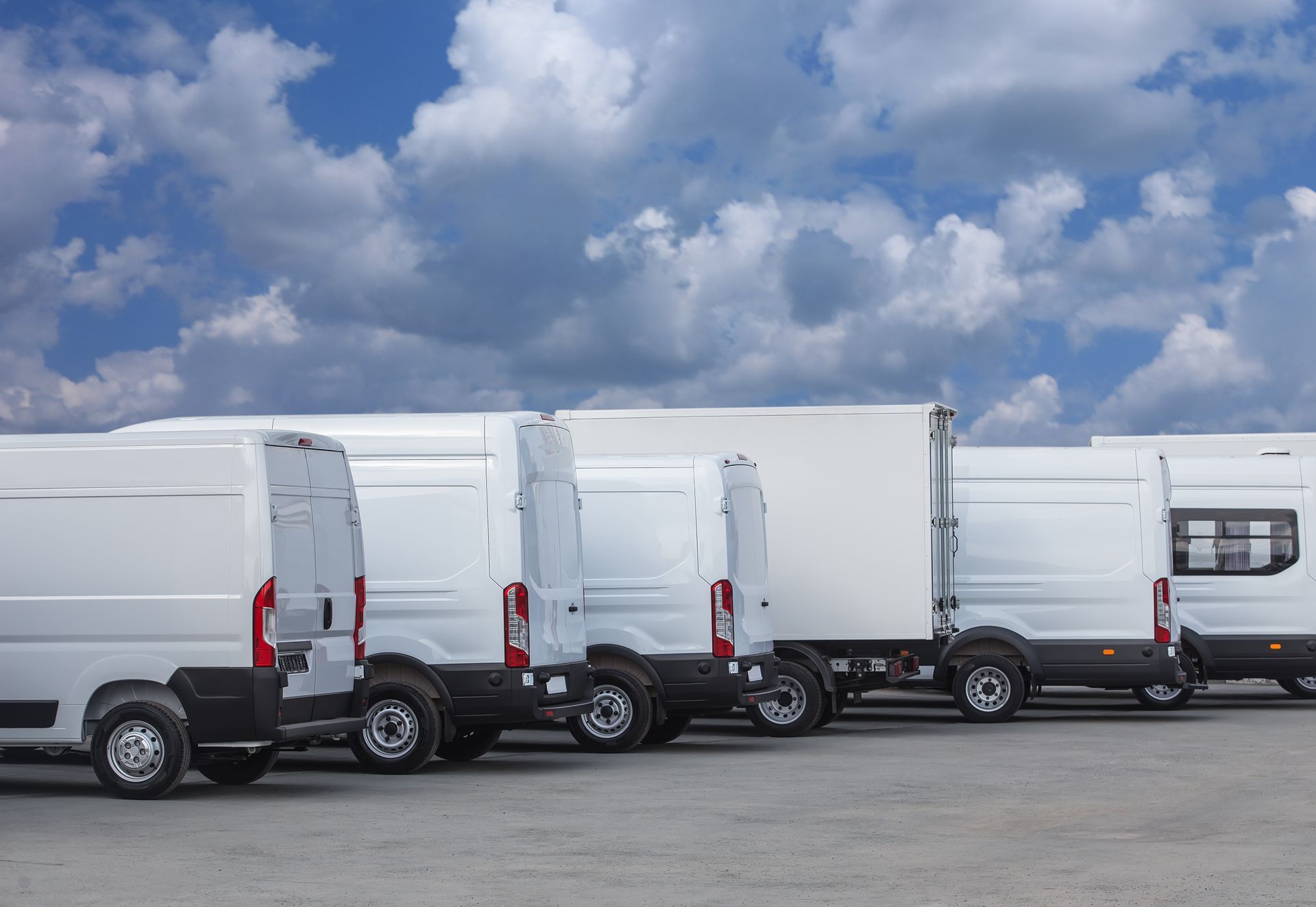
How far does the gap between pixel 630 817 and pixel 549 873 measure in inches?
86.3

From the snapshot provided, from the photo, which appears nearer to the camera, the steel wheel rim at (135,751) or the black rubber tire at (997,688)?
the steel wheel rim at (135,751)

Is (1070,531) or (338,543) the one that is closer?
(338,543)

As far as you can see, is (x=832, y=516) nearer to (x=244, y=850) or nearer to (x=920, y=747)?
(x=920, y=747)

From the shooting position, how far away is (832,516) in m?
17.4

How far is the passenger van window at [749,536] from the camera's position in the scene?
50.7ft

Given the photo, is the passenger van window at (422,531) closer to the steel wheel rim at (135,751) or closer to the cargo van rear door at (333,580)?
the cargo van rear door at (333,580)

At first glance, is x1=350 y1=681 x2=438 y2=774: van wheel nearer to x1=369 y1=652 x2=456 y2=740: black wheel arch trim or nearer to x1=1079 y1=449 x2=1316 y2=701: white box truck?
x1=369 y1=652 x2=456 y2=740: black wheel arch trim

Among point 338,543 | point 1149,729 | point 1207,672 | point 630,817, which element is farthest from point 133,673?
point 1207,672

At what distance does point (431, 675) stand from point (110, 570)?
8.82 feet

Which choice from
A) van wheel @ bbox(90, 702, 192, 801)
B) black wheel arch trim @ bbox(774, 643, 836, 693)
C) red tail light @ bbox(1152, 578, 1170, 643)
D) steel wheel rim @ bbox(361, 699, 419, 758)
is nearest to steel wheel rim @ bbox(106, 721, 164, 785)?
van wheel @ bbox(90, 702, 192, 801)

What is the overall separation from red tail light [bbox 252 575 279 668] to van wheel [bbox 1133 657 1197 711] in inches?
502

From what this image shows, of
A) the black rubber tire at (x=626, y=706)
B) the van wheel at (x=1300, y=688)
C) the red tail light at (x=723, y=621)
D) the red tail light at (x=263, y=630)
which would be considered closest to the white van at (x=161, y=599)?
the red tail light at (x=263, y=630)

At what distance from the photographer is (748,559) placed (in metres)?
15.6

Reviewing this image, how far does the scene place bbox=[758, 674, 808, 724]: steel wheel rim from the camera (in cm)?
1709
